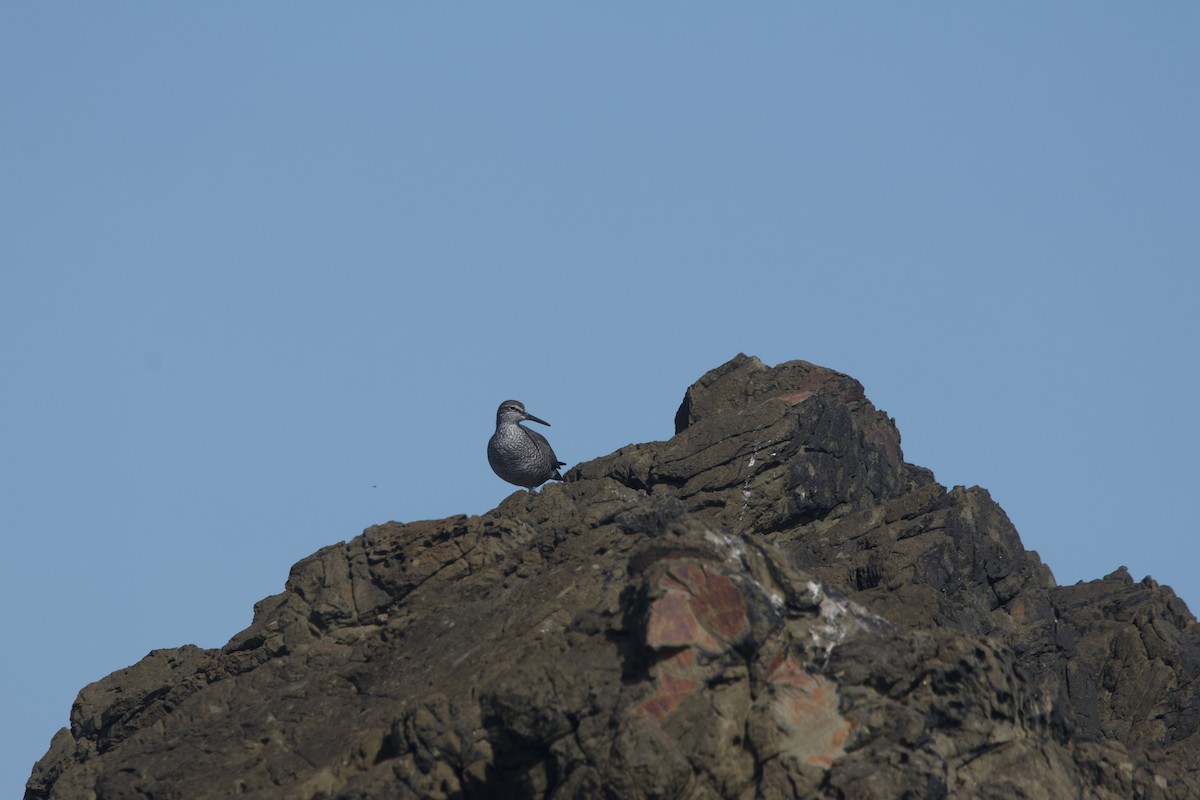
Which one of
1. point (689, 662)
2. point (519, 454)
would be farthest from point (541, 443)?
point (689, 662)

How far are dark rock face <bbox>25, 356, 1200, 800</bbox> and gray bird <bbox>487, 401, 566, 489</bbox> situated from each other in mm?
1922

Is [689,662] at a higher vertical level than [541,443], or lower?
lower

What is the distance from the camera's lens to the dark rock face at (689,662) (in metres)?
16.6

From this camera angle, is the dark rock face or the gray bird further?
the gray bird

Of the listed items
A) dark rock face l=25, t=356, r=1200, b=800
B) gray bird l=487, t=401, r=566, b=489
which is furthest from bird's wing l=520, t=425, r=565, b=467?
dark rock face l=25, t=356, r=1200, b=800

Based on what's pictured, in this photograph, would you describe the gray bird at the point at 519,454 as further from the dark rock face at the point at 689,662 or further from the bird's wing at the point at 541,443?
the dark rock face at the point at 689,662

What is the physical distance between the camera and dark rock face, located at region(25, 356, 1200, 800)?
16641 millimetres

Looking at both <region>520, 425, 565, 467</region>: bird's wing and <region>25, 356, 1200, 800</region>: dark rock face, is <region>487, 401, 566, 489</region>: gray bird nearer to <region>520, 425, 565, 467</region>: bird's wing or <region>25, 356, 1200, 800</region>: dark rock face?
<region>520, 425, 565, 467</region>: bird's wing

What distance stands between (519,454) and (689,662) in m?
15.5

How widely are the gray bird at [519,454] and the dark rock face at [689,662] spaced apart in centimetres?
192

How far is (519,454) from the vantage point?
31.9m

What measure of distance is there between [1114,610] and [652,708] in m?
14.3

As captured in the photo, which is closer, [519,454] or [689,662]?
[689,662]

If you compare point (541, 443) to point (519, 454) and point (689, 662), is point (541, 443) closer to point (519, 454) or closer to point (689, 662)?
point (519, 454)
